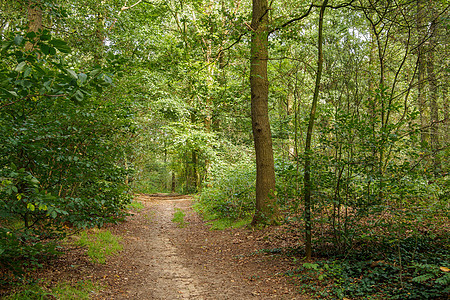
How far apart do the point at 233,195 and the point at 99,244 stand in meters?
4.90

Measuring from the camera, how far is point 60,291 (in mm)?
4043

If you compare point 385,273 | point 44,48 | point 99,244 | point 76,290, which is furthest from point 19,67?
point 99,244

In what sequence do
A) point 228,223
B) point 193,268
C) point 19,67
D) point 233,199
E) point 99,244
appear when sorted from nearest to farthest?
point 19,67 → point 193,268 → point 99,244 → point 228,223 → point 233,199

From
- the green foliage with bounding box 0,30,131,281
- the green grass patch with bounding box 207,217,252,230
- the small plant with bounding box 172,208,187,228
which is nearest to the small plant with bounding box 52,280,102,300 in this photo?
the green foliage with bounding box 0,30,131,281

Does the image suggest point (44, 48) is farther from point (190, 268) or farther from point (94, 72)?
point (190, 268)

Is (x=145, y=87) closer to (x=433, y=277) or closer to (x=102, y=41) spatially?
(x=102, y=41)

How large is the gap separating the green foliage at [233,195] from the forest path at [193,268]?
109cm

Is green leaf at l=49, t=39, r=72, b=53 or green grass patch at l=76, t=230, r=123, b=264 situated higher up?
green leaf at l=49, t=39, r=72, b=53

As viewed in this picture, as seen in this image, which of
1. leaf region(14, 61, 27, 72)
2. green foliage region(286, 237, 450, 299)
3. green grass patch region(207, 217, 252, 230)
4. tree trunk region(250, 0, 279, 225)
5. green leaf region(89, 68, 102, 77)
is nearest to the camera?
leaf region(14, 61, 27, 72)

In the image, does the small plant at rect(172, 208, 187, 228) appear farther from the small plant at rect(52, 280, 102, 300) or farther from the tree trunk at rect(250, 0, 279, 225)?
the small plant at rect(52, 280, 102, 300)

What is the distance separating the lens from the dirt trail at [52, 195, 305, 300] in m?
4.80

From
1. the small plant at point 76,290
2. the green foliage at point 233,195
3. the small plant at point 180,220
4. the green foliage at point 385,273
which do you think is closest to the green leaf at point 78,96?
the small plant at point 76,290

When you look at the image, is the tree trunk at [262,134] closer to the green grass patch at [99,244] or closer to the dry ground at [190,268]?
the dry ground at [190,268]

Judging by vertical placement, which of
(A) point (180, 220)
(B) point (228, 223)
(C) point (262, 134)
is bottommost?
(A) point (180, 220)
